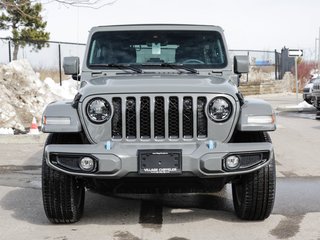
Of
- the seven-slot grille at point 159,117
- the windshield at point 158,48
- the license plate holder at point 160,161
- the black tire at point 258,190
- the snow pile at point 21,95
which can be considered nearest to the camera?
the license plate holder at point 160,161

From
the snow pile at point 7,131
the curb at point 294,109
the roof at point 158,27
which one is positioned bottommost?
the curb at point 294,109

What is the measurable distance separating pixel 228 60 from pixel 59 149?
7.75 feet

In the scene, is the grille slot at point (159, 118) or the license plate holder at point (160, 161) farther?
the grille slot at point (159, 118)

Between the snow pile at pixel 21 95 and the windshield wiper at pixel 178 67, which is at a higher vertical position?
the windshield wiper at pixel 178 67

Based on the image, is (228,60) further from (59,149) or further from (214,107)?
(59,149)

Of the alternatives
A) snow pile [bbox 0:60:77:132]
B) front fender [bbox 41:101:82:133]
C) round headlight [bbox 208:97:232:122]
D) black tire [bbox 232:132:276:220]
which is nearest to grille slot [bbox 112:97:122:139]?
front fender [bbox 41:101:82:133]

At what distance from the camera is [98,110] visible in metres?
4.95

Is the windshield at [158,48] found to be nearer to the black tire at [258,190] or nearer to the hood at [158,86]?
the hood at [158,86]

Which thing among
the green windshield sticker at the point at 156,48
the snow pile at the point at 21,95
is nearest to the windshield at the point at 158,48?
the green windshield sticker at the point at 156,48

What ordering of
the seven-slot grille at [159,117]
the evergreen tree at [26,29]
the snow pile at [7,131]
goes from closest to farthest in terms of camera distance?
the seven-slot grille at [159,117] → the snow pile at [7,131] → the evergreen tree at [26,29]

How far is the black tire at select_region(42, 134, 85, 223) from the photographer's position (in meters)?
5.12

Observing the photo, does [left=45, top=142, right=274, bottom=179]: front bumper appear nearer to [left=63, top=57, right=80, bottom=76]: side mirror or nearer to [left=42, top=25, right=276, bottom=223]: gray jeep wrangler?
[left=42, top=25, right=276, bottom=223]: gray jeep wrangler

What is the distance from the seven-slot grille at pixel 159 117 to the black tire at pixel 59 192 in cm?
60

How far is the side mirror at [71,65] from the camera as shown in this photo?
6.43m
